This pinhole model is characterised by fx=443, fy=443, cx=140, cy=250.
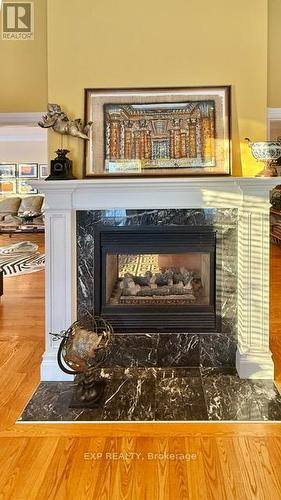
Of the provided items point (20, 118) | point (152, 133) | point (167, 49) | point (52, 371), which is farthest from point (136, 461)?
point (20, 118)

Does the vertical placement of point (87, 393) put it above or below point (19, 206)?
below

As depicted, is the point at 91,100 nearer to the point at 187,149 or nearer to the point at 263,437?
the point at 187,149

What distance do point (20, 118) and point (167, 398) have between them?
269 centimetres

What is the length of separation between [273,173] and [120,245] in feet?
3.78

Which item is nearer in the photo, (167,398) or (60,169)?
(167,398)

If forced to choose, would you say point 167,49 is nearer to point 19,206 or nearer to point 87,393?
point 87,393

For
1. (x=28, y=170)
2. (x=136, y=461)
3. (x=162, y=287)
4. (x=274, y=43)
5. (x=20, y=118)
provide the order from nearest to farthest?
(x=136, y=461)
(x=162, y=287)
(x=274, y=43)
(x=20, y=118)
(x=28, y=170)

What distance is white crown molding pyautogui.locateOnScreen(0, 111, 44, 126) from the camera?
385 cm

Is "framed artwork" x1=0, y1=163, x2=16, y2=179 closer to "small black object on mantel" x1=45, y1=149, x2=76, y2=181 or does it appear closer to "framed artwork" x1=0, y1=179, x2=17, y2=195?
"framed artwork" x1=0, y1=179, x2=17, y2=195

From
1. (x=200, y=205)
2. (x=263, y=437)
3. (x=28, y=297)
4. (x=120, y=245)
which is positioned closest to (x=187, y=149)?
(x=200, y=205)

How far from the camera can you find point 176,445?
2.24 m

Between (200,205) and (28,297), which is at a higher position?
(200,205)

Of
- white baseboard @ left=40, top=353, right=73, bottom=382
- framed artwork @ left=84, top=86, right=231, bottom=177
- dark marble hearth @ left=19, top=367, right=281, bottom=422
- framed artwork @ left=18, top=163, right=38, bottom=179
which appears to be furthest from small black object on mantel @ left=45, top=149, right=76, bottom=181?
framed artwork @ left=18, top=163, right=38, bottom=179

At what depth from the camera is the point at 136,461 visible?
6.89 feet
